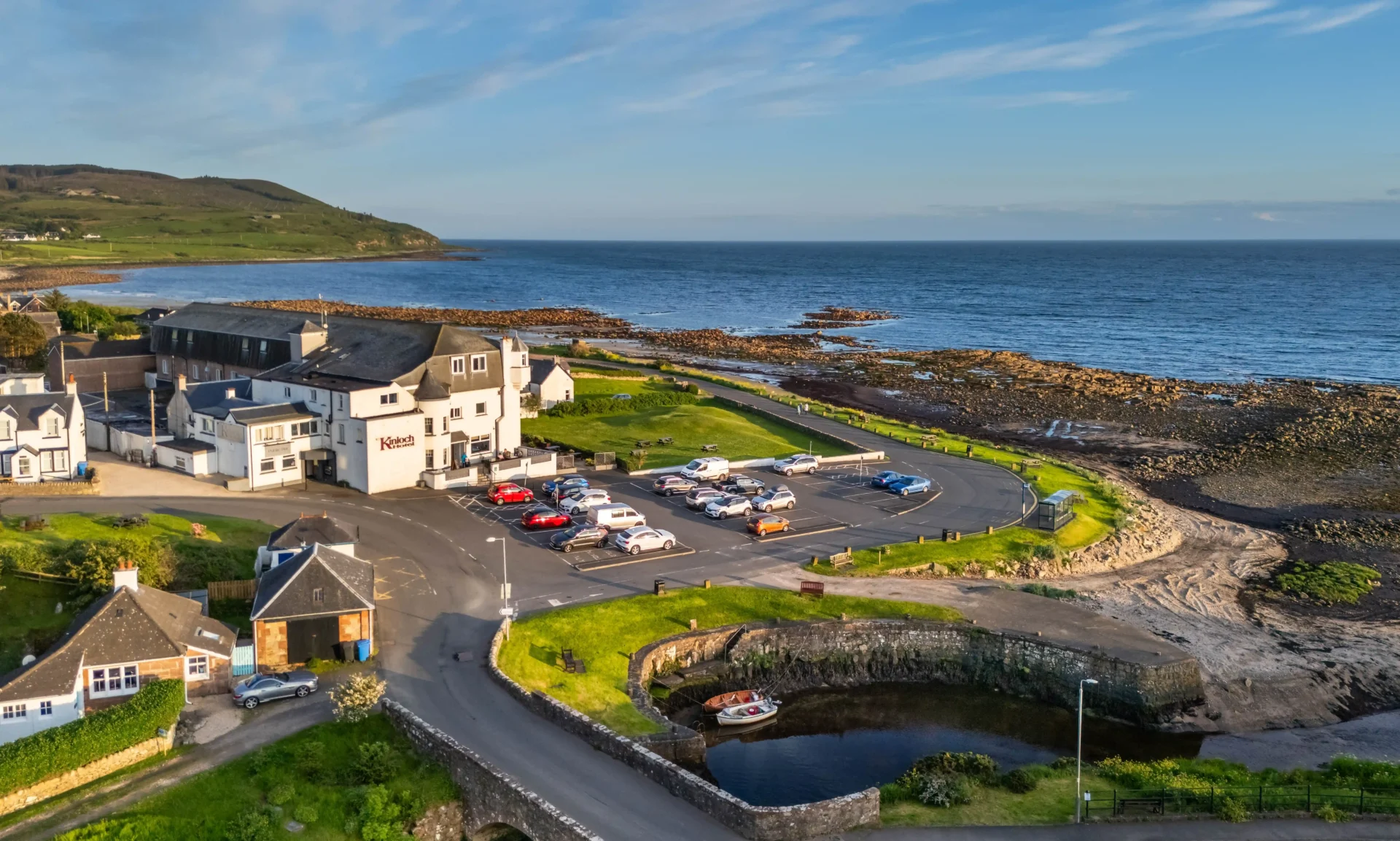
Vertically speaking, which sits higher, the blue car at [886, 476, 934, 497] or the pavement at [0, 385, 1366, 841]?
the blue car at [886, 476, 934, 497]

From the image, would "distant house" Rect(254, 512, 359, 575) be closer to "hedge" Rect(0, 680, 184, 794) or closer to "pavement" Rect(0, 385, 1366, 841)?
"pavement" Rect(0, 385, 1366, 841)

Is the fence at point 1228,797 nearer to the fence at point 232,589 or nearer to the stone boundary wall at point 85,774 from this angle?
the stone boundary wall at point 85,774

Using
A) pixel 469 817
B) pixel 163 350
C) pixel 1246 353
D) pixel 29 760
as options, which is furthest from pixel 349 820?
pixel 1246 353

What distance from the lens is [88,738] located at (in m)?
28.1

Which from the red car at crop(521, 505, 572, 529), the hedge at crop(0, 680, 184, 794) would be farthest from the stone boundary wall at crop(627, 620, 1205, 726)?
the hedge at crop(0, 680, 184, 794)

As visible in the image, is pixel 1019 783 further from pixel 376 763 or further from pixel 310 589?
pixel 310 589

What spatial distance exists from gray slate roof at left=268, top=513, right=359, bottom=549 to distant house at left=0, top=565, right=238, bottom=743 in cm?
654

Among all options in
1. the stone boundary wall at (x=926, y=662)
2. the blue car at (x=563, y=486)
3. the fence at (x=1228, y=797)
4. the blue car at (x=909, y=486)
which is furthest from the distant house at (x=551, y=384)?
the fence at (x=1228, y=797)

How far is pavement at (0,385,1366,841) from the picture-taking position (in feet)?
90.9

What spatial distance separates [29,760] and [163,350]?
61676mm

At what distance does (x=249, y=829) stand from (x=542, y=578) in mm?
19272

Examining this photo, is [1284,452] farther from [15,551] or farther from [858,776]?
[15,551]

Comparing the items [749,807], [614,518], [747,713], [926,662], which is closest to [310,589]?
[747,713]

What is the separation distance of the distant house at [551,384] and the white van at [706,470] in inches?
907
